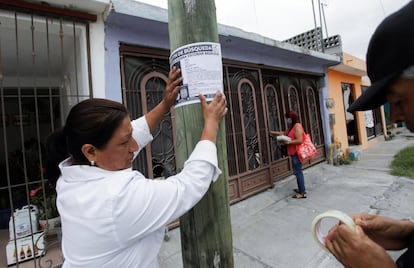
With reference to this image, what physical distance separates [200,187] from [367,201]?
455 cm

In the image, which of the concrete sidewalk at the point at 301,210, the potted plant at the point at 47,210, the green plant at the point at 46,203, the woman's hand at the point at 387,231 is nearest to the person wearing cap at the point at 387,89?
the woman's hand at the point at 387,231

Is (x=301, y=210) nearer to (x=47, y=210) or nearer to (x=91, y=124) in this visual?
(x=47, y=210)

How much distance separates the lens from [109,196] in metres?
0.86

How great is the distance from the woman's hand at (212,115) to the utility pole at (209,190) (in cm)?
3

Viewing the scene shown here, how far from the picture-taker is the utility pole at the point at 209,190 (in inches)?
41.1

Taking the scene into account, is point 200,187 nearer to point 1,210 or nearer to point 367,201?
point 1,210

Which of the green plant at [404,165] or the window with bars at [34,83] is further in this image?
the green plant at [404,165]

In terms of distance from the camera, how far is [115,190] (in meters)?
0.87

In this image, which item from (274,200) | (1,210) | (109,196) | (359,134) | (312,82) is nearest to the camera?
(109,196)

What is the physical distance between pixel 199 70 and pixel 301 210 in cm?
382

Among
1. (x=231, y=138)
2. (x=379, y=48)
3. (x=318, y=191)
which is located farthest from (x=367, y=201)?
(x=379, y=48)

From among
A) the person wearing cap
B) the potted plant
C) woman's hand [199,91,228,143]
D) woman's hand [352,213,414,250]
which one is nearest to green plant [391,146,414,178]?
woman's hand [352,213,414,250]

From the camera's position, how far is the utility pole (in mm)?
1043

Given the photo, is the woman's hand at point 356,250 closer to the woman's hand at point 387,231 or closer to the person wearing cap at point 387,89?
the person wearing cap at point 387,89
